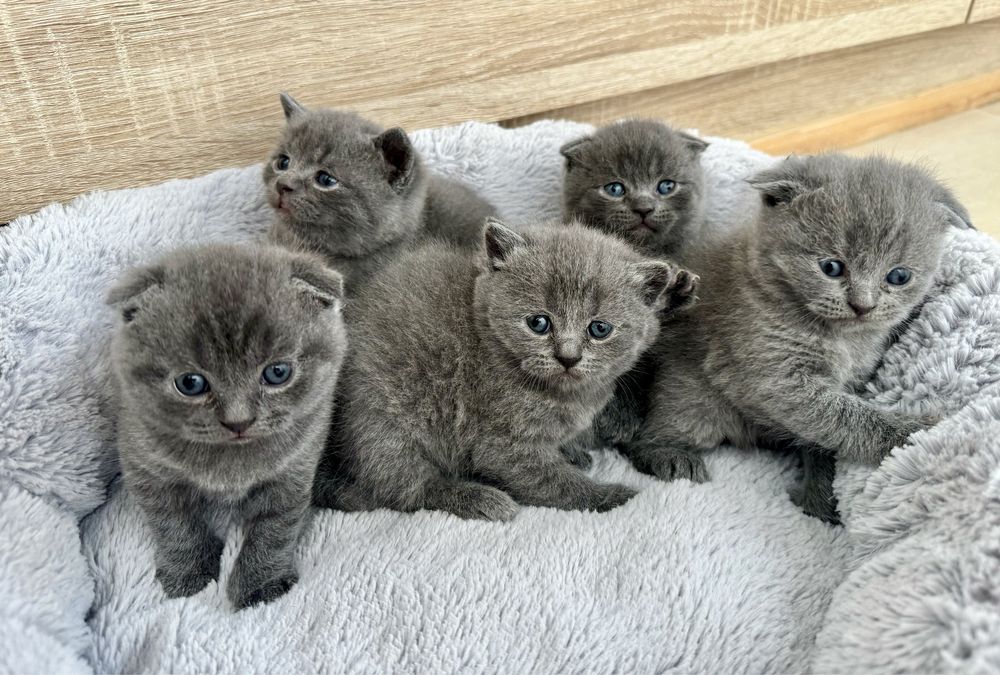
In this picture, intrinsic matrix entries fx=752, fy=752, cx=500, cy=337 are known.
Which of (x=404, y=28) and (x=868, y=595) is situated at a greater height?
(x=404, y=28)

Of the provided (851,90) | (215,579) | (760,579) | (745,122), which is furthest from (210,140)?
(851,90)

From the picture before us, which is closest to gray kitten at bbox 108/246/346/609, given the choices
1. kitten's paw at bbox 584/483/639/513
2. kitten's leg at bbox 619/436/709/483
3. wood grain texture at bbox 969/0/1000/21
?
kitten's paw at bbox 584/483/639/513

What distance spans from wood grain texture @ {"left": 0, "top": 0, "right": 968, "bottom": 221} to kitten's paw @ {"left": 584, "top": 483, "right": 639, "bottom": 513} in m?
1.38

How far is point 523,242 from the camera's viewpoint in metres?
1.62

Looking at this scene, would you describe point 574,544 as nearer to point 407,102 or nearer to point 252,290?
point 252,290

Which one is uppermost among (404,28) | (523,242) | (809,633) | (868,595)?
(404,28)

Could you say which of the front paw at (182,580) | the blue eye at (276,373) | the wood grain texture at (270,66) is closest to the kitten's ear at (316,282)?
the blue eye at (276,373)

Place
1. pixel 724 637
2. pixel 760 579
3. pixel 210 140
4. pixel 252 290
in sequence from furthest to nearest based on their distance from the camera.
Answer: pixel 210 140 < pixel 760 579 < pixel 724 637 < pixel 252 290

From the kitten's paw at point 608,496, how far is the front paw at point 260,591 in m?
0.65

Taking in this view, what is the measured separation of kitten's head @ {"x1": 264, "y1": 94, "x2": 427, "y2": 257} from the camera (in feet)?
6.10

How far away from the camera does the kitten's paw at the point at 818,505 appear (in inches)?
65.9

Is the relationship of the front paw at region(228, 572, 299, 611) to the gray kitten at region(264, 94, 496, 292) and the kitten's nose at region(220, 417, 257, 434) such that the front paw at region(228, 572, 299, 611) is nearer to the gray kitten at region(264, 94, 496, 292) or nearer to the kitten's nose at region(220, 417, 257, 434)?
the kitten's nose at region(220, 417, 257, 434)

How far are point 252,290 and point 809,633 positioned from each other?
48.2 inches

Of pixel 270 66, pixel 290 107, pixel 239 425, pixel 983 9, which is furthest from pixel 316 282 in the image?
pixel 983 9
